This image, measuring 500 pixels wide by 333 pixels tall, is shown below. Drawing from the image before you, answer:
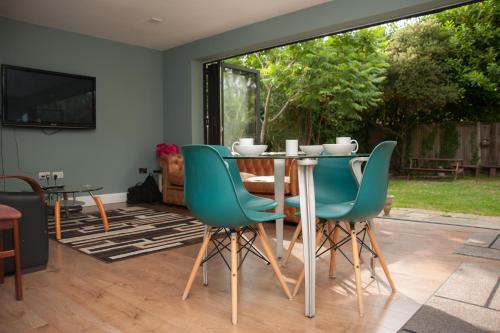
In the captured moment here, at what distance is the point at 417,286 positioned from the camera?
2.21 m

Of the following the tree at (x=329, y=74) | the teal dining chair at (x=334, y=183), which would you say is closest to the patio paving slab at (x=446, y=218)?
the teal dining chair at (x=334, y=183)

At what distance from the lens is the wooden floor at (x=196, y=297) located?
1.74 metres

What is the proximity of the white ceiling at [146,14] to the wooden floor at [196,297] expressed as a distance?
285 cm

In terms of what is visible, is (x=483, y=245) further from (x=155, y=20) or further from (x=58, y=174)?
(x=58, y=174)

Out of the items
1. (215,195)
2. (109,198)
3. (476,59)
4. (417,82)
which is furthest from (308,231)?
(476,59)

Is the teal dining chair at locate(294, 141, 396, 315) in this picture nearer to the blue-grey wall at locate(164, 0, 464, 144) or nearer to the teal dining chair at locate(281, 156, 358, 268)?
the teal dining chair at locate(281, 156, 358, 268)

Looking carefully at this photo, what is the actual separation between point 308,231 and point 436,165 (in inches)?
296

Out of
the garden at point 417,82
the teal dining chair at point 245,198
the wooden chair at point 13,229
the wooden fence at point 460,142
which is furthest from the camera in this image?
the garden at point 417,82

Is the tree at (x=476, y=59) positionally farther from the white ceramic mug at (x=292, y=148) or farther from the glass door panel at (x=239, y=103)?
the white ceramic mug at (x=292, y=148)

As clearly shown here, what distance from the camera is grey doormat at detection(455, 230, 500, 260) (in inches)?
114

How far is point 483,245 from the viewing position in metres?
3.15

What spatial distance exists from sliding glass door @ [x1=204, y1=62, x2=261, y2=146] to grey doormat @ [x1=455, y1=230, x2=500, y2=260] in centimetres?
349

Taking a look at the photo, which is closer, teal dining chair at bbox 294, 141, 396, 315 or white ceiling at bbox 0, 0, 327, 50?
teal dining chair at bbox 294, 141, 396, 315

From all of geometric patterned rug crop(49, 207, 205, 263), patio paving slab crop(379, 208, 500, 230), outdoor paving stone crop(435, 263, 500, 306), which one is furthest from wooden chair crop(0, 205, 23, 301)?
patio paving slab crop(379, 208, 500, 230)
